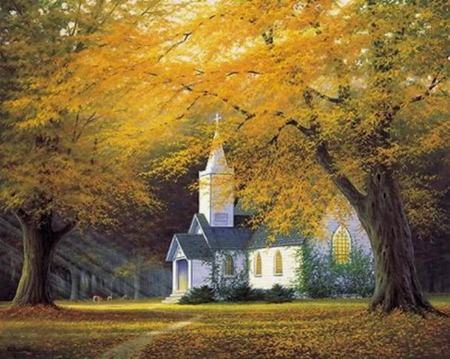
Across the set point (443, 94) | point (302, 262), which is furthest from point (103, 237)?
point (443, 94)

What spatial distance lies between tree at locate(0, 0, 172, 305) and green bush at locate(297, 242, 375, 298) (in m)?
18.4

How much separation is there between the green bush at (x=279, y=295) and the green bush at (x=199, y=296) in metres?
3.35

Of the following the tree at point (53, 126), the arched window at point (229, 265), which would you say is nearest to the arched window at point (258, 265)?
the arched window at point (229, 265)

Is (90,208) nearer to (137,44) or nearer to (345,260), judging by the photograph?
(137,44)

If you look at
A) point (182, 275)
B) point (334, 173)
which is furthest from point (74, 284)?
point (334, 173)

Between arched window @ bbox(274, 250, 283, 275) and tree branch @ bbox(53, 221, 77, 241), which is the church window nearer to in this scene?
arched window @ bbox(274, 250, 283, 275)

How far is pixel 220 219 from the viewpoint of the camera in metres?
53.8

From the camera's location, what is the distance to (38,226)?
3200 cm

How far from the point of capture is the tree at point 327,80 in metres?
19.6

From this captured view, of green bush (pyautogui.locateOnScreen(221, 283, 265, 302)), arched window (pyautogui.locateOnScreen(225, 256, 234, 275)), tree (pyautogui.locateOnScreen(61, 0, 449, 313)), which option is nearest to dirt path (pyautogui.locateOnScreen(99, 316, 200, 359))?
tree (pyautogui.locateOnScreen(61, 0, 449, 313))

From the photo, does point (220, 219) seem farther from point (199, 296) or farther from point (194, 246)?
point (199, 296)

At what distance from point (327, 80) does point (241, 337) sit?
24.3 ft

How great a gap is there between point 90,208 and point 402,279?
42.8ft

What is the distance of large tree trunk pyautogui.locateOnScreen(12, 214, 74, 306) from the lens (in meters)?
32.4
